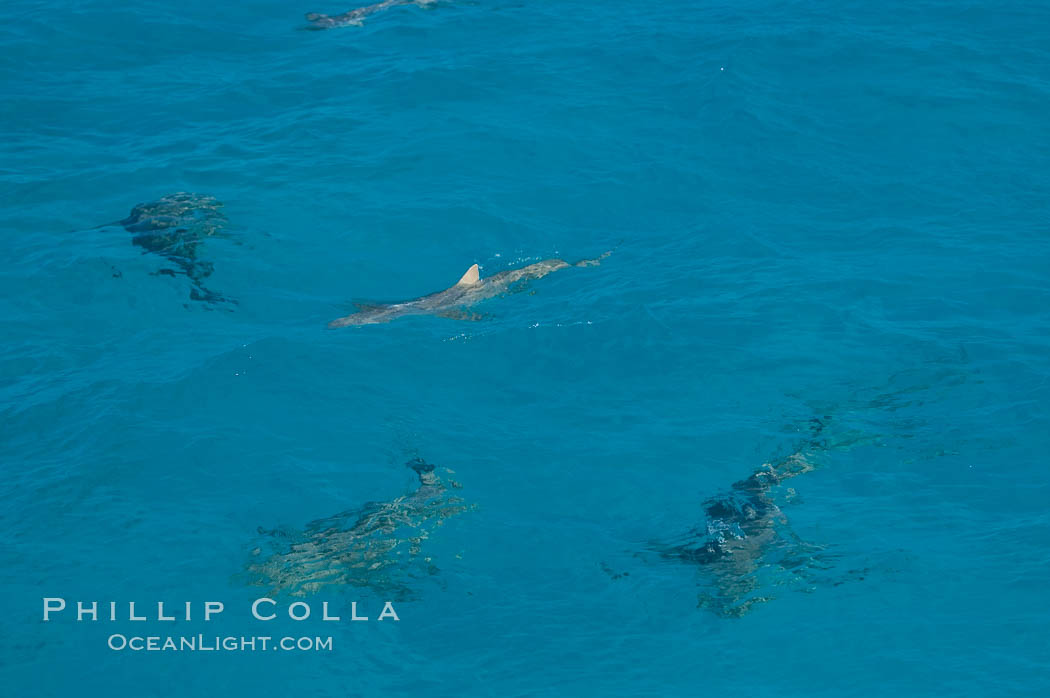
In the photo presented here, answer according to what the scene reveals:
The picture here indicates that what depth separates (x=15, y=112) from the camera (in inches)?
913

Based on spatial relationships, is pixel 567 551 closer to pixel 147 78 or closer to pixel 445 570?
pixel 445 570

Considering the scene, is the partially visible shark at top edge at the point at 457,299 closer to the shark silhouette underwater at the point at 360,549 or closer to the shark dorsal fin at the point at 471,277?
the shark dorsal fin at the point at 471,277

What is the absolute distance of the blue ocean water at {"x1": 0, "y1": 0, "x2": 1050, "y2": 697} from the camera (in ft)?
39.1

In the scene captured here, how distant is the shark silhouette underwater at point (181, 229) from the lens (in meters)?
18.1

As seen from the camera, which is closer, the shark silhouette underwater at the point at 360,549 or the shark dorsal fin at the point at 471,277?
the shark silhouette underwater at the point at 360,549

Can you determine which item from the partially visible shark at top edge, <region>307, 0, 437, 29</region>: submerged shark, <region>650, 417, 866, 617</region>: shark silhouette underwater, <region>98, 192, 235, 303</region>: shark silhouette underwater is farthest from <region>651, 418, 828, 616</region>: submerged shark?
<region>307, 0, 437, 29</region>: submerged shark

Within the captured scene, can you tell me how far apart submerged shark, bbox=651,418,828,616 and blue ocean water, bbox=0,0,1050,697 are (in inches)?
2.6

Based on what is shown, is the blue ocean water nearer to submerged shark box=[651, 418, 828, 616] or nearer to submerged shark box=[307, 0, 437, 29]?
submerged shark box=[651, 418, 828, 616]

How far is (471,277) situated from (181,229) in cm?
578

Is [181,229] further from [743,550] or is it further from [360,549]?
[743,550]

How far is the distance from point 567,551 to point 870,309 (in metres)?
7.50

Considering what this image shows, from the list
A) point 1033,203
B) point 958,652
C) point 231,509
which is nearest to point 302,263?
point 231,509

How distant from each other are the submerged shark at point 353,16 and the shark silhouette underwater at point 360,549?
1807cm

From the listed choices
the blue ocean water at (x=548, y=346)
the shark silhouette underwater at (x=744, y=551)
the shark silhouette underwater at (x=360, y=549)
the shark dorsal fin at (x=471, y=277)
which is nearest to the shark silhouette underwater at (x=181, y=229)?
the blue ocean water at (x=548, y=346)
